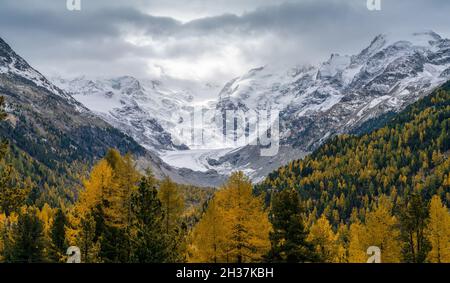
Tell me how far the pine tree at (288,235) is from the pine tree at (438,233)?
1991 centimetres

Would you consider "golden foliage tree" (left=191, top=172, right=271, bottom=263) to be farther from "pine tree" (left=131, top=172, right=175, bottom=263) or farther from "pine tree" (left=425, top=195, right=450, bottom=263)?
"pine tree" (left=425, top=195, right=450, bottom=263)

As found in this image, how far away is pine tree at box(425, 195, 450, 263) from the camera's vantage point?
6262 centimetres

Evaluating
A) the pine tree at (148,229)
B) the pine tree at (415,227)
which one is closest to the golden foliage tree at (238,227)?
the pine tree at (148,229)

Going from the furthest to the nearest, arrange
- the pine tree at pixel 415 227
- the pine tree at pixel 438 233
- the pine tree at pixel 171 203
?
the pine tree at pixel 438 233 → the pine tree at pixel 415 227 → the pine tree at pixel 171 203

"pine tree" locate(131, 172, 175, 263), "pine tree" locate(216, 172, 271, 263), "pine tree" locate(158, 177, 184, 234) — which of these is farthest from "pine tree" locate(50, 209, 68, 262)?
"pine tree" locate(216, 172, 271, 263)

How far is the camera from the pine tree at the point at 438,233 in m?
62.6

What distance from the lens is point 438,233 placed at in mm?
62719

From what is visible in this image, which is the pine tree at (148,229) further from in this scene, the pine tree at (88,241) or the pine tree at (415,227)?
the pine tree at (415,227)

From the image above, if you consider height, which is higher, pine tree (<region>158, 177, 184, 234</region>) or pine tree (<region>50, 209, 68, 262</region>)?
pine tree (<region>158, 177, 184, 234</region>)

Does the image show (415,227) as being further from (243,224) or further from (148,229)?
(148,229)

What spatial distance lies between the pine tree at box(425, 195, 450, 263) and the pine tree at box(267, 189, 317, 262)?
1991cm
